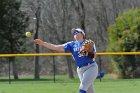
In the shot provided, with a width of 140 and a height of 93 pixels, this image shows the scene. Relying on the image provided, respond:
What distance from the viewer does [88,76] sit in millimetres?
10023

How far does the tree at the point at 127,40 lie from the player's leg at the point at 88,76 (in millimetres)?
15494

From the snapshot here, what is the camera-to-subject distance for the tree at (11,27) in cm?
3391

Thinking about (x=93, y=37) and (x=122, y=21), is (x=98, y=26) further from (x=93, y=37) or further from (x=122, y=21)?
(x=122, y=21)

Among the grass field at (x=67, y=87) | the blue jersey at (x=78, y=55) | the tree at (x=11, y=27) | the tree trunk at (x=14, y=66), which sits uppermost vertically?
the tree at (x=11, y=27)

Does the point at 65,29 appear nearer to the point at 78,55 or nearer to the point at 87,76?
the point at 78,55

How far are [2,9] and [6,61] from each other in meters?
6.99

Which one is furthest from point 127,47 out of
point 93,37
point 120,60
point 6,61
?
point 93,37

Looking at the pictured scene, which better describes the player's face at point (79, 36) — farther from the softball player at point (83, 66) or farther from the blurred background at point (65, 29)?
the blurred background at point (65, 29)

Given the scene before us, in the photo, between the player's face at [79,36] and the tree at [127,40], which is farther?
the tree at [127,40]

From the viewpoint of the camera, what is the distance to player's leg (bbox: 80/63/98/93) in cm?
997

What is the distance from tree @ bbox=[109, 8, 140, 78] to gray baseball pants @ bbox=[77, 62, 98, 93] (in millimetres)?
15472

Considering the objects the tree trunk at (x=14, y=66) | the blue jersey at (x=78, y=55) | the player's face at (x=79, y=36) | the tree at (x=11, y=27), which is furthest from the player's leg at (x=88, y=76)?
the tree at (x=11, y=27)

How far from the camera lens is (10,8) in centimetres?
3469

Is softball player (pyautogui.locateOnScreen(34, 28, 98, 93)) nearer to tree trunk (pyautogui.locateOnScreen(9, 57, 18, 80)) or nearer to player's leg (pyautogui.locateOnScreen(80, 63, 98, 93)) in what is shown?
player's leg (pyautogui.locateOnScreen(80, 63, 98, 93))
